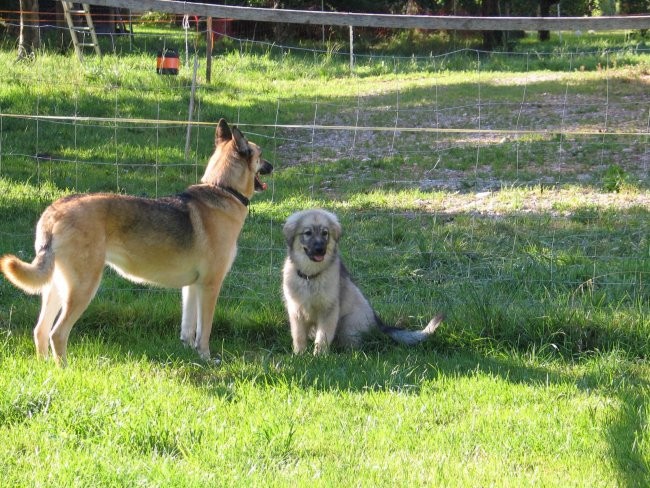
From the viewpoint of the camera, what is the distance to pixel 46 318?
5.69 meters

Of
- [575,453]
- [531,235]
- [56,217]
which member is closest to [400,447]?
[575,453]

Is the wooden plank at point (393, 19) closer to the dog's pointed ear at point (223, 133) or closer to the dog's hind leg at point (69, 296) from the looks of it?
the dog's pointed ear at point (223, 133)

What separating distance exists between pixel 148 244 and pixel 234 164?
39.3 inches

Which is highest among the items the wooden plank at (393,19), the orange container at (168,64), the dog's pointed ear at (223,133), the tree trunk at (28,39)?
the tree trunk at (28,39)

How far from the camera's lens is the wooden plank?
7.10 m

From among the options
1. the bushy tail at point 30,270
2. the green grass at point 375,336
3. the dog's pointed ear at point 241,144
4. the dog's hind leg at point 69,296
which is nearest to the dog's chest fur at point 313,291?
the green grass at point 375,336

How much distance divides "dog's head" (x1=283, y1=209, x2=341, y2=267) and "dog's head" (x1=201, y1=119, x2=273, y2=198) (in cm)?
51

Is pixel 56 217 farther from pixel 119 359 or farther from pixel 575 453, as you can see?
pixel 575 453

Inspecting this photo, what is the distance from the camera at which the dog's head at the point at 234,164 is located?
6.51 meters

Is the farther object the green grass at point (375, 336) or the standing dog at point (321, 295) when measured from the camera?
the standing dog at point (321, 295)

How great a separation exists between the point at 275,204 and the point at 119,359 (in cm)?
463

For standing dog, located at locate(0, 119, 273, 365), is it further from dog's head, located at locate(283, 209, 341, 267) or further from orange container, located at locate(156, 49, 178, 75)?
orange container, located at locate(156, 49, 178, 75)

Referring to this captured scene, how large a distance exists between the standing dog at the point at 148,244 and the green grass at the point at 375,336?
11.3 inches

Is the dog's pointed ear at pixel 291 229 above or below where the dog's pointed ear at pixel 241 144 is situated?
below
